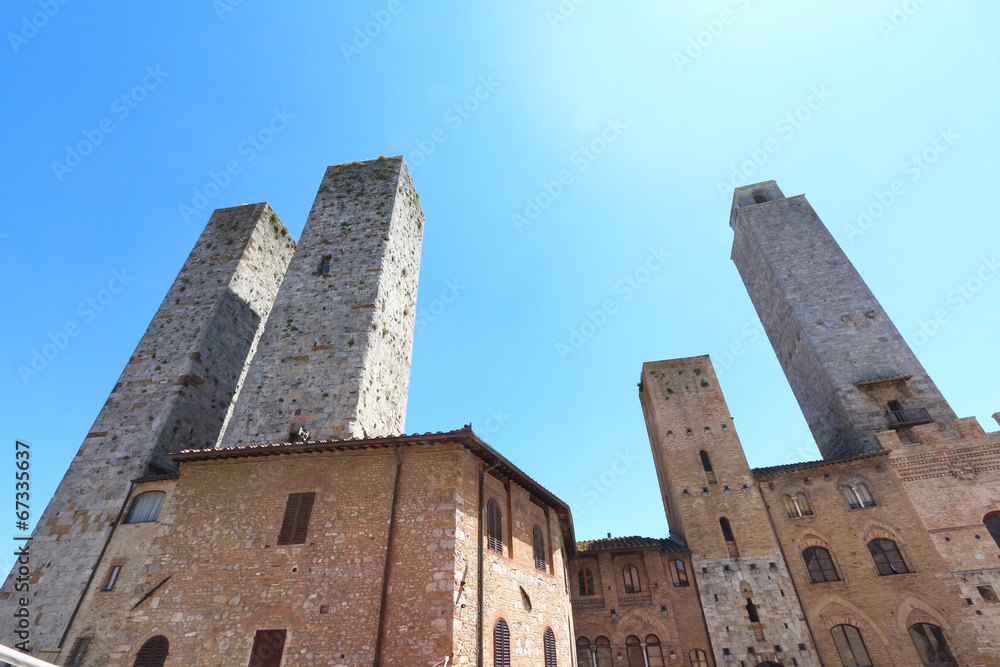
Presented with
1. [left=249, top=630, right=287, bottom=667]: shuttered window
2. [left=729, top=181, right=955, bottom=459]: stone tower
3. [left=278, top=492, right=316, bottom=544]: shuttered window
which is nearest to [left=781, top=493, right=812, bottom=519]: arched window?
[left=729, top=181, right=955, bottom=459]: stone tower

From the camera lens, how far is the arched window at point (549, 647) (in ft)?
43.1

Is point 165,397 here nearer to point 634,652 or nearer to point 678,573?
point 634,652

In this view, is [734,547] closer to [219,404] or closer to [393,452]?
[393,452]

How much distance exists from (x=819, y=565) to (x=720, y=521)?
157 inches

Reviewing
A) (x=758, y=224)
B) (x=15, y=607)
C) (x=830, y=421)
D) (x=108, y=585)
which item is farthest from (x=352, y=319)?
(x=758, y=224)

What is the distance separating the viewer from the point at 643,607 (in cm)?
2067

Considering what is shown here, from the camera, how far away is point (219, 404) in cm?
1933

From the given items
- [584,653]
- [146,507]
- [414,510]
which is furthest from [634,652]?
[146,507]

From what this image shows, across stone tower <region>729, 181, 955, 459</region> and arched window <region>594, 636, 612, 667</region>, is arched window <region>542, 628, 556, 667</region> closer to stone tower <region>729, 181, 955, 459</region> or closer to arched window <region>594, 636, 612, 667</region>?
arched window <region>594, 636, 612, 667</region>

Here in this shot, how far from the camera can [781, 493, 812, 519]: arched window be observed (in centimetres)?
2127

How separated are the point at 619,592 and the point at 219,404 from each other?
19.1 metres

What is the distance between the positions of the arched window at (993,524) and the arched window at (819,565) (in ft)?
19.3

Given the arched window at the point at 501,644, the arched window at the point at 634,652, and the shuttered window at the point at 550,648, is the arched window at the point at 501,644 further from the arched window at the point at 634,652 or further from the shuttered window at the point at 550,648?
the arched window at the point at 634,652

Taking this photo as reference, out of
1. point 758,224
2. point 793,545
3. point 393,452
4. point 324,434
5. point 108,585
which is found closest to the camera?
point 393,452
